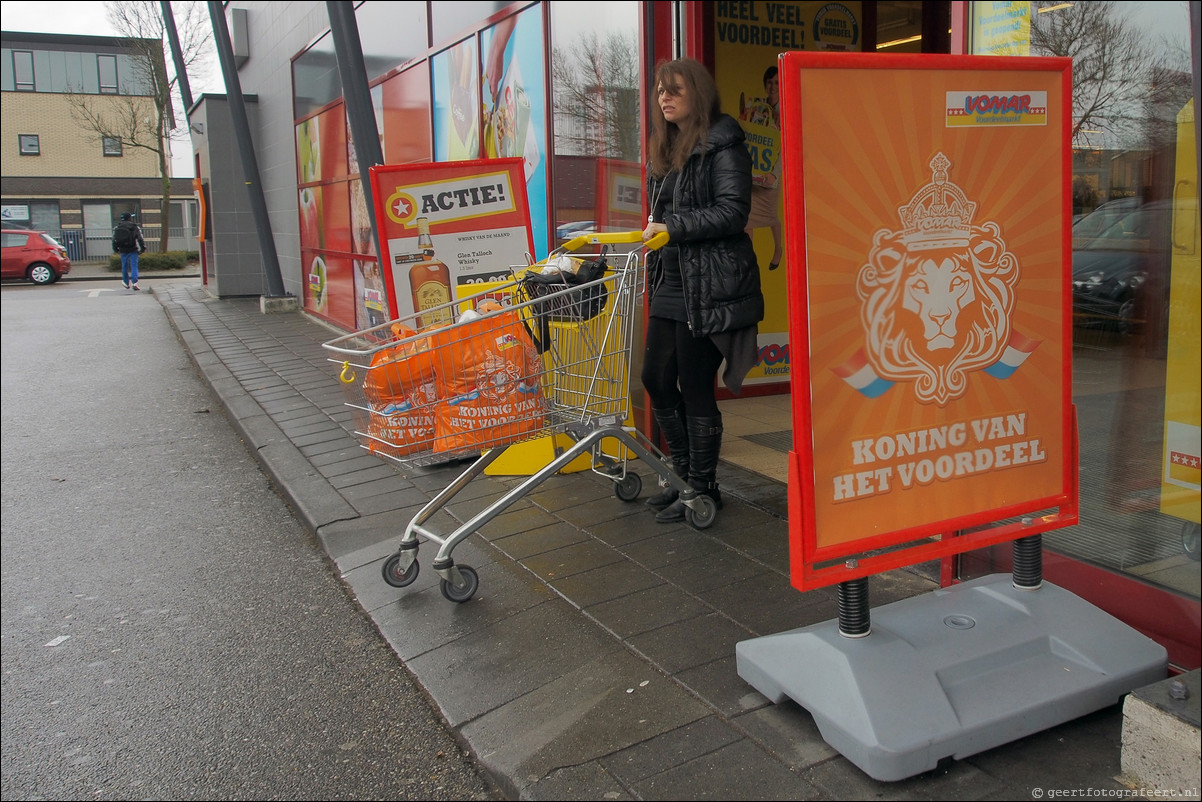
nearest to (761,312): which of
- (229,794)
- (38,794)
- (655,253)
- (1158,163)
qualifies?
(655,253)

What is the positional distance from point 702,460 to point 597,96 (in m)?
2.95

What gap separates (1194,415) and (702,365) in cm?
215

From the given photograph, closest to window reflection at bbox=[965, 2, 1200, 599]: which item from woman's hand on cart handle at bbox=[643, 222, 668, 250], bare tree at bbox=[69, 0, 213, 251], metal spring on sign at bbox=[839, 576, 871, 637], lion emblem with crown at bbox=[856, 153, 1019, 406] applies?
lion emblem with crown at bbox=[856, 153, 1019, 406]

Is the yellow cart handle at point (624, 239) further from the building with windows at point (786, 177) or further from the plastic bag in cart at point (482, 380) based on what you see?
the building with windows at point (786, 177)

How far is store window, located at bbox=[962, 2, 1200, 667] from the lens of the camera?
265cm

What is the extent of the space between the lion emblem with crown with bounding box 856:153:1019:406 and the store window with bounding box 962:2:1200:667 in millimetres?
553

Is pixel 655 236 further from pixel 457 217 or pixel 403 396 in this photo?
pixel 457 217

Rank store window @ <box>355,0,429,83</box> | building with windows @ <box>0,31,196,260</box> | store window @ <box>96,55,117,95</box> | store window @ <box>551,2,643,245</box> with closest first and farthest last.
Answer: store window @ <box>551,2,643,245</box>
store window @ <box>355,0,429,83</box>
building with windows @ <box>0,31,196,260</box>
store window @ <box>96,55,117,95</box>

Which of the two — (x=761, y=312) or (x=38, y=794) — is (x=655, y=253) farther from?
(x=38, y=794)

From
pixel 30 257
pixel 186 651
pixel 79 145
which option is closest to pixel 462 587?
pixel 186 651

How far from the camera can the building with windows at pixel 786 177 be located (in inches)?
106

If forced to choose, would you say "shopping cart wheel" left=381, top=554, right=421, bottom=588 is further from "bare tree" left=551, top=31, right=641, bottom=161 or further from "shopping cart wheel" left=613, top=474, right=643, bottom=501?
"bare tree" left=551, top=31, right=641, bottom=161

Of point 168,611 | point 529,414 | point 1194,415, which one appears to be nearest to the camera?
point 1194,415

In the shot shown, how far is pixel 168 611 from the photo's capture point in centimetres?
413
